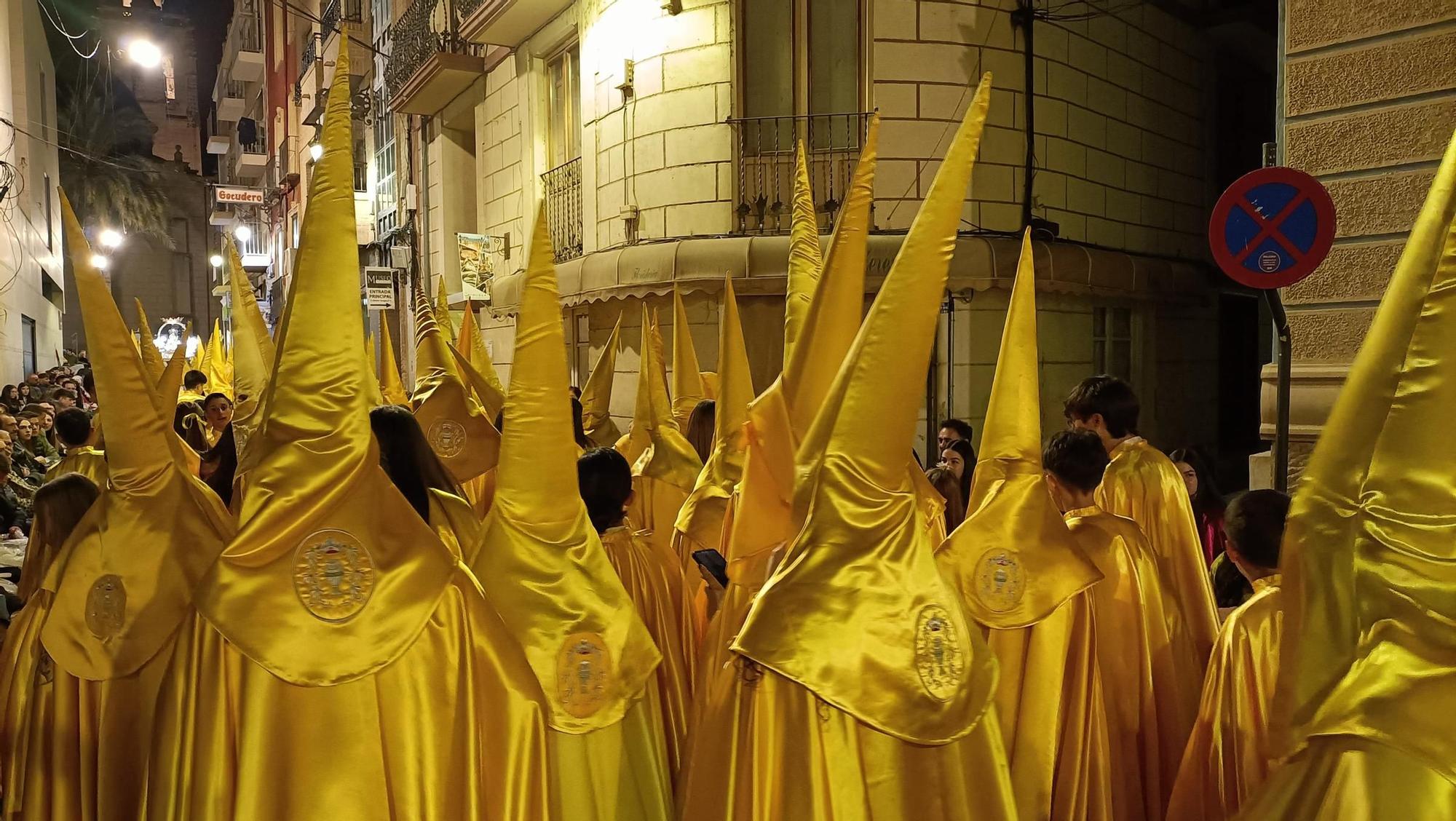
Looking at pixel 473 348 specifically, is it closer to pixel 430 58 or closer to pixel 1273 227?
pixel 1273 227

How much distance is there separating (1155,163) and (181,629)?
45.5ft

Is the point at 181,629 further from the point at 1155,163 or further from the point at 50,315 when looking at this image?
the point at 50,315

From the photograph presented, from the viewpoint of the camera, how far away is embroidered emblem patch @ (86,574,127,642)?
2729 mm

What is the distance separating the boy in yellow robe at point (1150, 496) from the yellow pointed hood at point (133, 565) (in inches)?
138

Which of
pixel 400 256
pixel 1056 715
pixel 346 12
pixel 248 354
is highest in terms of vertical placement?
pixel 346 12

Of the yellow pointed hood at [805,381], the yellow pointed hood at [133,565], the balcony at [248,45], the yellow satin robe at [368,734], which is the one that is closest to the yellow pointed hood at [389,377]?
the yellow pointed hood at [133,565]

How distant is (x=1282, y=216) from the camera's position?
536cm

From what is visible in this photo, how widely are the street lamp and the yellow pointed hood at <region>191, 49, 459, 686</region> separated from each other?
1295 centimetres

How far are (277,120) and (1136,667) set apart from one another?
36.8m

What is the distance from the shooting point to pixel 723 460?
475cm

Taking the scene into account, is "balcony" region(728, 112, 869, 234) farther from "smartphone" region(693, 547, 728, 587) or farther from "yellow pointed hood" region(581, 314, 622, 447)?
"smartphone" region(693, 547, 728, 587)

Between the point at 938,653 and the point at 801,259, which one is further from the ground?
the point at 801,259

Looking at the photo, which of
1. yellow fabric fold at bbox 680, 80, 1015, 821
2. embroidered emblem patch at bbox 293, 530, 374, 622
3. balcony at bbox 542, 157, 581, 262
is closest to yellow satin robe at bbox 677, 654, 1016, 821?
yellow fabric fold at bbox 680, 80, 1015, 821

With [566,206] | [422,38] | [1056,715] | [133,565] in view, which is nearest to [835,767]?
[1056,715]
